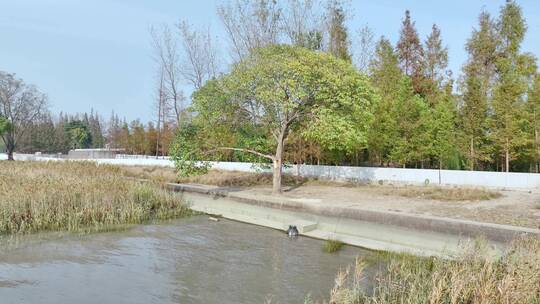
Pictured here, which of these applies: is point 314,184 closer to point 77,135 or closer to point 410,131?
point 410,131

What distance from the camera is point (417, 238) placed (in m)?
11.2

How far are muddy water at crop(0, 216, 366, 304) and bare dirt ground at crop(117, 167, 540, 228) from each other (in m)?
3.88

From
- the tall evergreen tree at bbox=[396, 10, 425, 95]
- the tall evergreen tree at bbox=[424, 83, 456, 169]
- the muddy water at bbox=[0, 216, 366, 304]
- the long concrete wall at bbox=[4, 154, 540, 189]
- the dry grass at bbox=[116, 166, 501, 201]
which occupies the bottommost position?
the muddy water at bbox=[0, 216, 366, 304]

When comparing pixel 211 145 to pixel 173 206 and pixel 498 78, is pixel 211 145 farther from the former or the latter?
pixel 498 78

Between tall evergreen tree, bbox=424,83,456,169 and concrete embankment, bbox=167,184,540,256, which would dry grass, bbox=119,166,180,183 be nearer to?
concrete embankment, bbox=167,184,540,256

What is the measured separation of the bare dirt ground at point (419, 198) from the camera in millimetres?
12555

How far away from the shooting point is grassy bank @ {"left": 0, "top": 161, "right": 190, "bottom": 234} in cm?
1120

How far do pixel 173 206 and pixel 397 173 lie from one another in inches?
420

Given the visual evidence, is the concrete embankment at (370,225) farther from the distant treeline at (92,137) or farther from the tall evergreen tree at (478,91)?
the distant treeline at (92,137)

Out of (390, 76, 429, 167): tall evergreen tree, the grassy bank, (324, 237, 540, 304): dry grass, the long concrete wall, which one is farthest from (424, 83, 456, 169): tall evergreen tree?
(324, 237, 540, 304): dry grass

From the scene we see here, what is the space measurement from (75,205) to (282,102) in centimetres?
762

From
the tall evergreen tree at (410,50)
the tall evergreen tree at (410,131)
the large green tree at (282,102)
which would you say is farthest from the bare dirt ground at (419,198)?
the tall evergreen tree at (410,50)

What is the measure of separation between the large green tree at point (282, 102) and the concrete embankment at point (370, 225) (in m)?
2.51

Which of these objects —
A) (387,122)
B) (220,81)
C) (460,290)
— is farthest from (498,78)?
(460,290)
